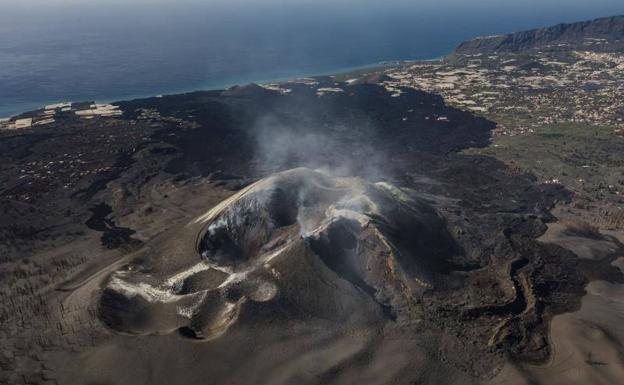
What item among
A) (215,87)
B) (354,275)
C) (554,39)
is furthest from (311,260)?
(554,39)

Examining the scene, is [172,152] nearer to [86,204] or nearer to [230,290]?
[86,204]

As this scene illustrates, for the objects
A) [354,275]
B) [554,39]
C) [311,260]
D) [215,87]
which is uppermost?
[554,39]

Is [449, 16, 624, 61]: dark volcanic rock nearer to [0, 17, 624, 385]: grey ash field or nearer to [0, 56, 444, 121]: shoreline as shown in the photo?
[0, 56, 444, 121]: shoreline

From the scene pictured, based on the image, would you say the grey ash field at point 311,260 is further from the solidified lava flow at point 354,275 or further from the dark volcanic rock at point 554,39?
the dark volcanic rock at point 554,39

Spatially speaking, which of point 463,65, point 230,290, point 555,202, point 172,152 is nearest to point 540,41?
point 463,65

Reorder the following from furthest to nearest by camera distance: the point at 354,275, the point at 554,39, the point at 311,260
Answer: the point at 554,39 → the point at 354,275 → the point at 311,260

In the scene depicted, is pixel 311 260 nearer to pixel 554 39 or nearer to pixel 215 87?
pixel 215 87

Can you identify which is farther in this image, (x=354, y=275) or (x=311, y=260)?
(x=354, y=275)

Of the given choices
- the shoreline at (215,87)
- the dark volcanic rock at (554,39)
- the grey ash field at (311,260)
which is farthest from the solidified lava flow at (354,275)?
the dark volcanic rock at (554,39)
